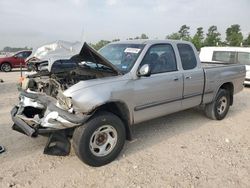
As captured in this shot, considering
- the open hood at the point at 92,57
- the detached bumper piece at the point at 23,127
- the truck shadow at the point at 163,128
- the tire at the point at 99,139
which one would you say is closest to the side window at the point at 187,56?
the truck shadow at the point at 163,128

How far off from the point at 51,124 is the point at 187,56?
314 centimetres

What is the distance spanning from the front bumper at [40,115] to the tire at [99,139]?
16cm

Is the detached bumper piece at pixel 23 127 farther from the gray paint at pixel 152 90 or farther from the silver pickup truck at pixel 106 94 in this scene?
the gray paint at pixel 152 90

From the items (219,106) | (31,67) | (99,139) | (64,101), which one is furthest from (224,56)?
(64,101)

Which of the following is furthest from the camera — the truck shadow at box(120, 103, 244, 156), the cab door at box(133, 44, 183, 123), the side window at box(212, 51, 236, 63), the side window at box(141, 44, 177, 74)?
the side window at box(212, 51, 236, 63)

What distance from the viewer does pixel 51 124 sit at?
3.82m

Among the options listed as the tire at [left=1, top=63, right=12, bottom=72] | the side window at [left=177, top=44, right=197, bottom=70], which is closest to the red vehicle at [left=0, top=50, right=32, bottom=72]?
the tire at [left=1, top=63, right=12, bottom=72]

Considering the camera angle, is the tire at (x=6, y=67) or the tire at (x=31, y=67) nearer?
the tire at (x=31, y=67)

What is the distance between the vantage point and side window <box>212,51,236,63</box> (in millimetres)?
11366

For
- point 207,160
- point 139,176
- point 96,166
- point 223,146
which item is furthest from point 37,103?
A: point 223,146

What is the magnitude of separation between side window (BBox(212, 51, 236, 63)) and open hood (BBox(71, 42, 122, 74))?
8.43m

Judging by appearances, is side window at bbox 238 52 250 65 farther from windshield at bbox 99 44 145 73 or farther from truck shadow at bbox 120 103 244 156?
windshield at bbox 99 44 145 73

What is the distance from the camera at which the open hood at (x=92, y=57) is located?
404 centimetres

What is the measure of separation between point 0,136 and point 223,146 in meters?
4.12
